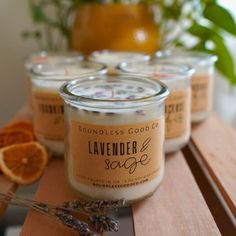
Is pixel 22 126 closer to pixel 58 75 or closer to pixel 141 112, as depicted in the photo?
pixel 58 75

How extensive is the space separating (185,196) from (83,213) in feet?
0.35

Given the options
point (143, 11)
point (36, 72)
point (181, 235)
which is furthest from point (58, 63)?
point (181, 235)

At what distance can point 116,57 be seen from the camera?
60 centimetres

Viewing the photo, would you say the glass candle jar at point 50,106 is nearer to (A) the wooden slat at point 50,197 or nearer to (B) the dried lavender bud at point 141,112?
(A) the wooden slat at point 50,197

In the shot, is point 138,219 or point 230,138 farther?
point 230,138

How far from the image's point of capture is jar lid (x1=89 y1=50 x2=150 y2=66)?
22.0 inches

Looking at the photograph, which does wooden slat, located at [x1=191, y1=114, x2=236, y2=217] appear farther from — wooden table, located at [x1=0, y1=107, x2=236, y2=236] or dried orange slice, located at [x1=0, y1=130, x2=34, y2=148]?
dried orange slice, located at [x1=0, y1=130, x2=34, y2=148]

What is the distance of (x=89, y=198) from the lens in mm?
358

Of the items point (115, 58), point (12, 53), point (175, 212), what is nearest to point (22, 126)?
point (115, 58)

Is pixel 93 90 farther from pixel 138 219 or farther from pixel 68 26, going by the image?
pixel 68 26

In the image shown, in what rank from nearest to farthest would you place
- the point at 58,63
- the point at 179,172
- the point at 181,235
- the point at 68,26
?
the point at 181,235 → the point at 179,172 → the point at 58,63 → the point at 68,26

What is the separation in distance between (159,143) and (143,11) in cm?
36

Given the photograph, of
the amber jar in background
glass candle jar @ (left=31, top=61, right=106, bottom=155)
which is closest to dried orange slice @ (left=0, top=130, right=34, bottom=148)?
glass candle jar @ (left=31, top=61, right=106, bottom=155)

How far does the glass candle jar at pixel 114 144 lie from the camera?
1.09ft
